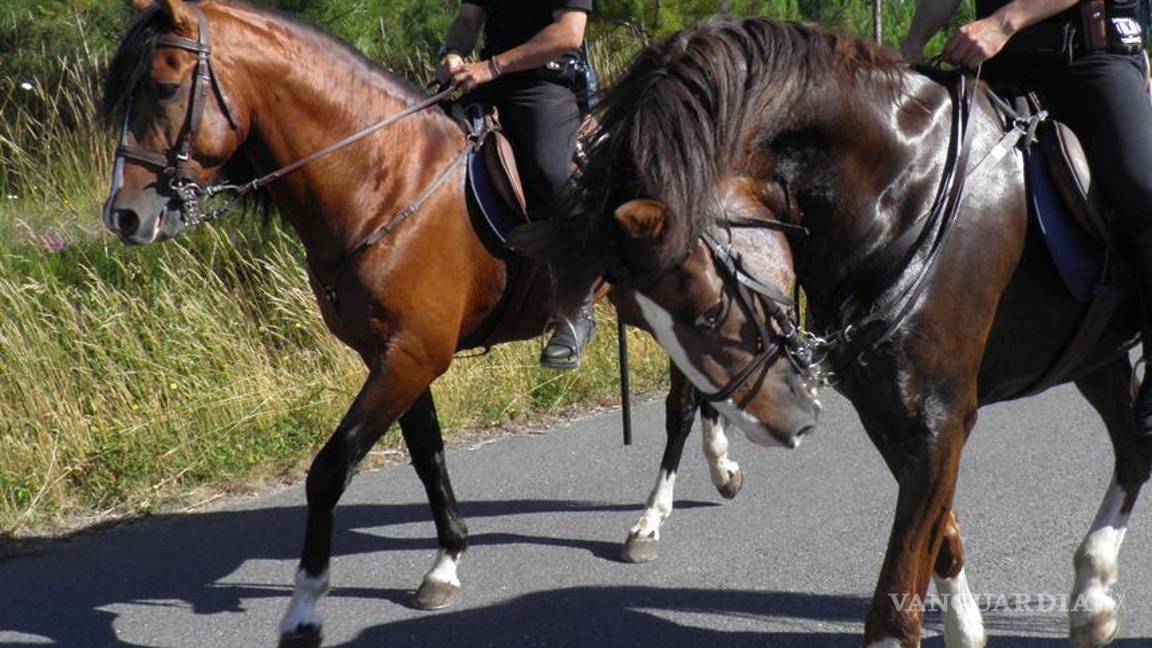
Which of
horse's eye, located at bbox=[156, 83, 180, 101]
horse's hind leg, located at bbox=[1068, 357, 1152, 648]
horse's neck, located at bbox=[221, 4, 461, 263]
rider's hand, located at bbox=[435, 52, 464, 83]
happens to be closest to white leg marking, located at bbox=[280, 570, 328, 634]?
horse's neck, located at bbox=[221, 4, 461, 263]

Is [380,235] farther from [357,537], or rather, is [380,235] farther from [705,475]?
[705,475]

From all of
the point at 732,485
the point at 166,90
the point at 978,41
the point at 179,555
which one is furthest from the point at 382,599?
the point at 978,41

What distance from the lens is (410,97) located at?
16.9 ft

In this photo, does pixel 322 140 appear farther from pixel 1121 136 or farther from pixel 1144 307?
pixel 1144 307

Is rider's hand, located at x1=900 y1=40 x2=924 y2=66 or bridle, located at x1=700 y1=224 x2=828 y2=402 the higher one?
rider's hand, located at x1=900 y1=40 x2=924 y2=66

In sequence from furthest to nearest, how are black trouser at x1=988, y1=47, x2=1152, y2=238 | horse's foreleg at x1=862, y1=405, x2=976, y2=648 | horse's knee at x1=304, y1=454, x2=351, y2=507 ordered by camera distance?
horse's knee at x1=304, y1=454, x2=351, y2=507, black trouser at x1=988, y1=47, x2=1152, y2=238, horse's foreleg at x1=862, y1=405, x2=976, y2=648

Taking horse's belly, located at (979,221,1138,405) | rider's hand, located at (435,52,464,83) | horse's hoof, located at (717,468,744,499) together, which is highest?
rider's hand, located at (435,52,464,83)

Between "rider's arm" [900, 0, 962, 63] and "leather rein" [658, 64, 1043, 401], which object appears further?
"rider's arm" [900, 0, 962, 63]

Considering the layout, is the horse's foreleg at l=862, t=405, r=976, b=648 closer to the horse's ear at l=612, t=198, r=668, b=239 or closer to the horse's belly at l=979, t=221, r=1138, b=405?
the horse's belly at l=979, t=221, r=1138, b=405

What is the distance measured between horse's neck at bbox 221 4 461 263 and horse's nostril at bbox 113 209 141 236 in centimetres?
51

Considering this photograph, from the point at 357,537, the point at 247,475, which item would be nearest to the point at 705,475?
the point at 357,537

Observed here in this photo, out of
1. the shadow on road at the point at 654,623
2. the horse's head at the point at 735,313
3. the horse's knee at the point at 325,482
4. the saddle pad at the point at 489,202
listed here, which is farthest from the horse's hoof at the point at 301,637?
the horse's head at the point at 735,313

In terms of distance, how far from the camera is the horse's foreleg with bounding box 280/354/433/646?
4656mm

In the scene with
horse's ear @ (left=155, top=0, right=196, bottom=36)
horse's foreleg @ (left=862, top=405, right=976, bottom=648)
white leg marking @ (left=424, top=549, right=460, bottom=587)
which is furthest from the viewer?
white leg marking @ (left=424, top=549, right=460, bottom=587)
